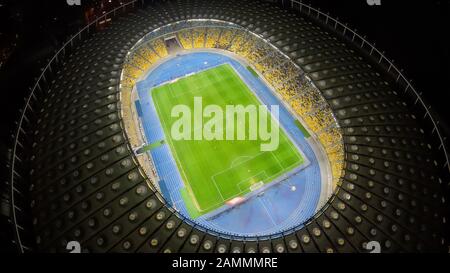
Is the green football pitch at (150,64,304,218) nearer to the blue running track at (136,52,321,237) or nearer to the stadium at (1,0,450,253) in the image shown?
the stadium at (1,0,450,253)

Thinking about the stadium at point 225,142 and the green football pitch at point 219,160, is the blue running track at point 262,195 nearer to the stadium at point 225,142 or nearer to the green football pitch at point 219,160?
the stadium at point 225,142

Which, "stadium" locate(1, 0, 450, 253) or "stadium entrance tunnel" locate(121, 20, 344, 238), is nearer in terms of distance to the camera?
"stadium" locate(1, 0, 450, 253)

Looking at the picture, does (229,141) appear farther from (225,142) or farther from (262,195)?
(262,195)

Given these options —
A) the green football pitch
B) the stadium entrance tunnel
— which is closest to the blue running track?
the stadium entrance tunnel

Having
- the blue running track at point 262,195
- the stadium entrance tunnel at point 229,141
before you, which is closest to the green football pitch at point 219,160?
the stadium entrance tunnel at point 229,141

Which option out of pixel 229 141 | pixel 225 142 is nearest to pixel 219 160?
pixel 225 142
